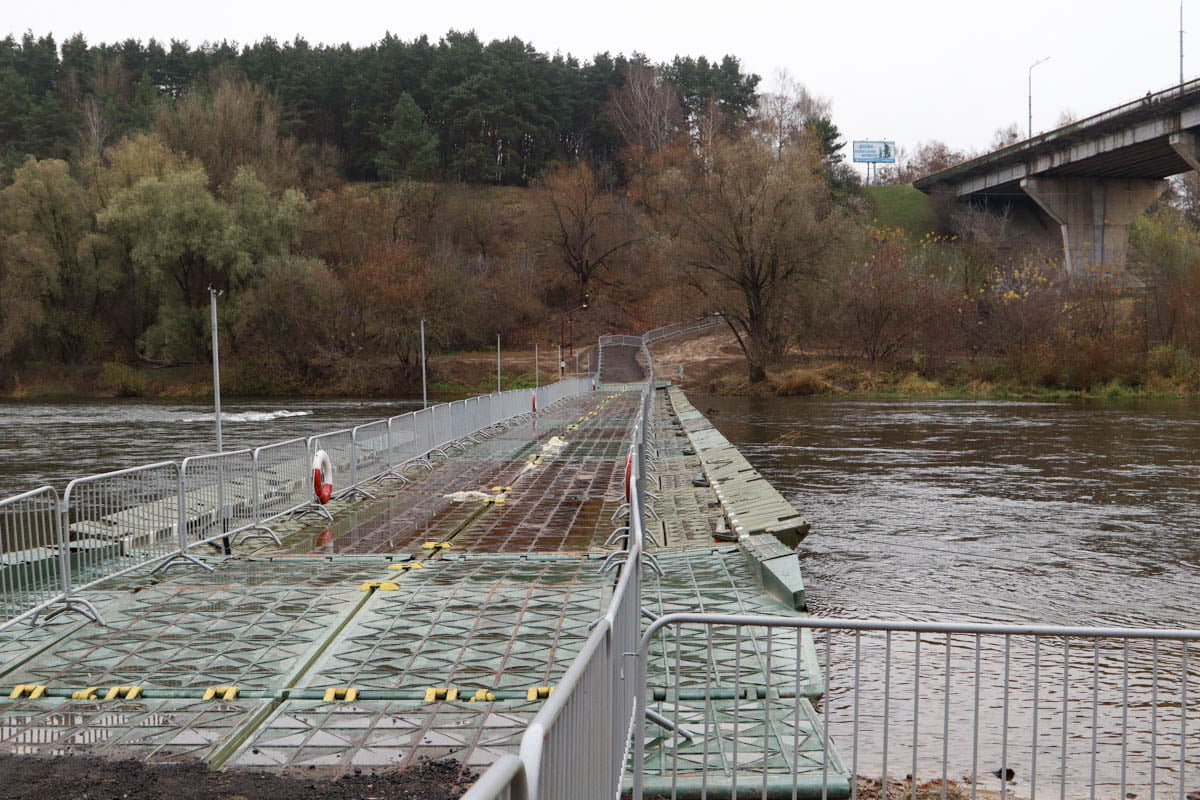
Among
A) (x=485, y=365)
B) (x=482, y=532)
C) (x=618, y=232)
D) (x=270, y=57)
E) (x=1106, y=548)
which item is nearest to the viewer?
(x=482, y=532)

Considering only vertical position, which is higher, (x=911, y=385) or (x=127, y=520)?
(x=127, y=520)

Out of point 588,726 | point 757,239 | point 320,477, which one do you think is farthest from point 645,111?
point 588,726

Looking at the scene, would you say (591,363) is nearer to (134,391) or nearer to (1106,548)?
(134,391)

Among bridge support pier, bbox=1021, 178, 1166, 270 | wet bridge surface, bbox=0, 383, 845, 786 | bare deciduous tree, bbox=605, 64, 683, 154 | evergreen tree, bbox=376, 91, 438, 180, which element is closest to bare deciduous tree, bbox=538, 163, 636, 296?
evergreen tree, bbox=376, 91, 438, 180

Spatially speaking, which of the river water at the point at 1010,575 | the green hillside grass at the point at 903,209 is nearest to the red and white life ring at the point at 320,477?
the river water at the point at 1010,575

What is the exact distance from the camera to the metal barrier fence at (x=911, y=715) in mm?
5023

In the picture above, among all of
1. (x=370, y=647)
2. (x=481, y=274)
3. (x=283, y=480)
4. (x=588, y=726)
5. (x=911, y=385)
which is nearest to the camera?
(x=588, y=726)

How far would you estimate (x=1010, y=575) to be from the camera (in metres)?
13.4

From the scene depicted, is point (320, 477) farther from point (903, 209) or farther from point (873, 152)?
point (873, 152)

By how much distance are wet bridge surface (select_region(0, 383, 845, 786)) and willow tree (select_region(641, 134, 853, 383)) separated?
4734 centimetres

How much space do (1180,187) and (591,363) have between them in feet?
209

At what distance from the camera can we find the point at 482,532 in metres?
13.7

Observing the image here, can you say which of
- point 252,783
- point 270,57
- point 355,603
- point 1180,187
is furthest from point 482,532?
point 270,57

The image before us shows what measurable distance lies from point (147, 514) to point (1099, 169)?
81241mm
